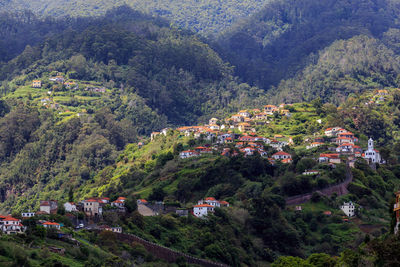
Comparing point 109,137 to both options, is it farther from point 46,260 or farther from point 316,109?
point 46,260

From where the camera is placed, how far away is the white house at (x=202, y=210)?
85.4m

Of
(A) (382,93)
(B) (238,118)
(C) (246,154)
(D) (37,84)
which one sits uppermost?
(D) (37,84)

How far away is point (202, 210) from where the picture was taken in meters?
85.8

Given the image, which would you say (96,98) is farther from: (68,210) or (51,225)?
(51,225)

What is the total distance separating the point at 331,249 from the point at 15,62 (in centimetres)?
11796

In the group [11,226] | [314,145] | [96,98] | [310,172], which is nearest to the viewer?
[11,226]

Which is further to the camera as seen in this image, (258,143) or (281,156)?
(258,143)

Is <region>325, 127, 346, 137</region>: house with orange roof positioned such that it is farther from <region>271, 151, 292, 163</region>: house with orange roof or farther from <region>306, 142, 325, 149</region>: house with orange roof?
<region>271, 151, 292, 163</region>: house with orange roof

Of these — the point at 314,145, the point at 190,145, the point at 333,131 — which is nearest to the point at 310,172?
the point at 314,145

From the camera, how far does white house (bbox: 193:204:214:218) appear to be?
85.4 metres

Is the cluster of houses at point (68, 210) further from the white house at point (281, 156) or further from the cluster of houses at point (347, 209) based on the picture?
the white house at point (281, 156)

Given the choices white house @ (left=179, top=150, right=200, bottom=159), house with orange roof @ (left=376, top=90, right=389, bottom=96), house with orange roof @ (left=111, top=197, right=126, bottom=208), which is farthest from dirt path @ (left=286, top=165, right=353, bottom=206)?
house with orange roof @ (left=376, top=90, right=389, bottom=96)

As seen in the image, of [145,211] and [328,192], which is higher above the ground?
[328,192]

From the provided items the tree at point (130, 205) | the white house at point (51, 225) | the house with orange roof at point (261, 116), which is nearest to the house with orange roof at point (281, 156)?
the tree at point (130, 205)
